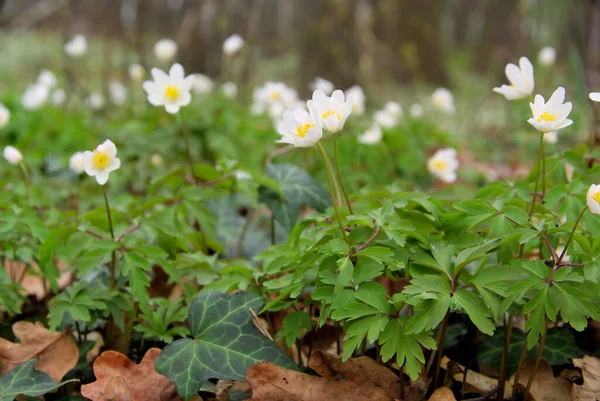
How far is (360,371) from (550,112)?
2.71 feet

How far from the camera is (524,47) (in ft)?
32.8

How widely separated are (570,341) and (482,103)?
6.42m

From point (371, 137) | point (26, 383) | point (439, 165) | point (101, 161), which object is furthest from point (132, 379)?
point (371, 137)

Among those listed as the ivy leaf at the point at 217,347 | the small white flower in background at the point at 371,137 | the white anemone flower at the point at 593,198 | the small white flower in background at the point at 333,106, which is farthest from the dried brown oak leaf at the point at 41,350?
the small white flower in background at the point at 371,137

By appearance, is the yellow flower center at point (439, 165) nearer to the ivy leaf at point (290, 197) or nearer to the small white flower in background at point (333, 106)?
the ivy leaf at point (290, 197)

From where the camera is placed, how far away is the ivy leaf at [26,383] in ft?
4.49

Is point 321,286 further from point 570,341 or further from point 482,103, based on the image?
point 482,103

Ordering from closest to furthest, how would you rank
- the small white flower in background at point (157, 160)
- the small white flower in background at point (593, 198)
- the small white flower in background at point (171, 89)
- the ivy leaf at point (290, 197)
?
the small white flower in background at point (593, 198)
the small white flower in background at point (171, 89)
the ivy leaf at point (290, 197)
the small white flower in background at point (157, 160)

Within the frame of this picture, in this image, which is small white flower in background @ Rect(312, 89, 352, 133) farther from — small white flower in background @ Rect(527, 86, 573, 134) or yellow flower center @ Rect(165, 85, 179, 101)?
yellow flower center @ Rect(165, 85, 179, 101)

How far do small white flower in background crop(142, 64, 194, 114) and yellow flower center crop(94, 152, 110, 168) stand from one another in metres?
0.45

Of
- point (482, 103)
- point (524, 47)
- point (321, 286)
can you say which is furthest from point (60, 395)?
point (524, 47)

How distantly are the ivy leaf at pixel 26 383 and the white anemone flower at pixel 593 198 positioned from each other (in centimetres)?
133

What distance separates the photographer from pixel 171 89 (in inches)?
77.5

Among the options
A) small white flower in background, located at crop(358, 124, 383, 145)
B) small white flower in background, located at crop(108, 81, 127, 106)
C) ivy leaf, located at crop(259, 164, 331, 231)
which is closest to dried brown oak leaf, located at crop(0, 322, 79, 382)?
ivy leaf, located at crop(259, 164, 331, 231)
